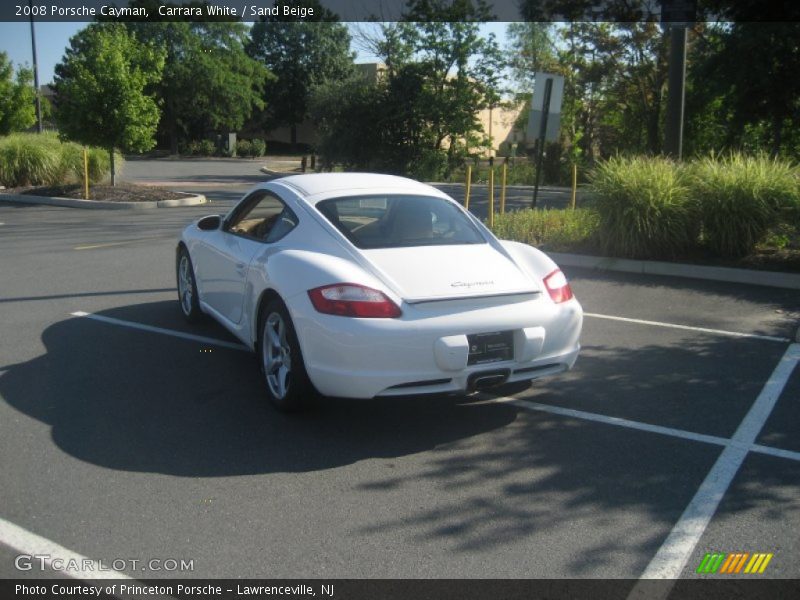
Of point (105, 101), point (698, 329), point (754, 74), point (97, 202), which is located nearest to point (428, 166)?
point (105, 101)

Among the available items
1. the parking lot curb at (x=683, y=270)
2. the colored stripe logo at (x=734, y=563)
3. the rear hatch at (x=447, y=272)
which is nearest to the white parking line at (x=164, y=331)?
the rear hatch at (x=447, y=272)

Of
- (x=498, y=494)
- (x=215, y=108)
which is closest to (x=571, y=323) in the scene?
(x=498, y=494)

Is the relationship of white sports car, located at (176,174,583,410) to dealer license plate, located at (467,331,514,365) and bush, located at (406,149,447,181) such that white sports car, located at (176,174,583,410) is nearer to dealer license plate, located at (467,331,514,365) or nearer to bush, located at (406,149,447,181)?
dealer license plate, located at (467,331,514,365)

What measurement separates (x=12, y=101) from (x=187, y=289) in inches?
981

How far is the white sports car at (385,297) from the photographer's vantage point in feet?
15.6

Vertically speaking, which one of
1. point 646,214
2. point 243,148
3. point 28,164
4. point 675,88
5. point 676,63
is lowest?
point 646,214

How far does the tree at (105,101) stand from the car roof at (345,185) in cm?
1610

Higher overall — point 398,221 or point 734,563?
point 398,221

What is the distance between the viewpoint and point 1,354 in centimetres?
674

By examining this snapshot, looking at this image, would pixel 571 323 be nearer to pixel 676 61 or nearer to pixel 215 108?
pixel 676 61

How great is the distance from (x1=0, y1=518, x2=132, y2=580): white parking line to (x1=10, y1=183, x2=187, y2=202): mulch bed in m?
A: 17.6

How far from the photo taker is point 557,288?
5375mm

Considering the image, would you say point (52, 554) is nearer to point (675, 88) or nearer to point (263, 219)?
point (263, 219)

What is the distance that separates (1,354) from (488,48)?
28143mm
